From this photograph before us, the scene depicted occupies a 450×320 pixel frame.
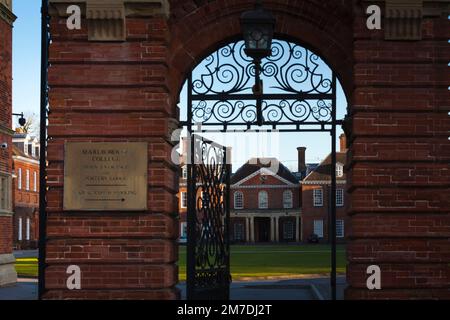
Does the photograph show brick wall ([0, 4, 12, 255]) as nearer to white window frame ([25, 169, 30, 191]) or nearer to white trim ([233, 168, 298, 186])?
white window frame ([25, 169, 30, 191])

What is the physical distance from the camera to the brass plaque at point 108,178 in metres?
8.90

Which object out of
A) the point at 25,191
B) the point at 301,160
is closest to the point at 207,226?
the point at 25,191

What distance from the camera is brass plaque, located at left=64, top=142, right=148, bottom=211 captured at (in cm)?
890

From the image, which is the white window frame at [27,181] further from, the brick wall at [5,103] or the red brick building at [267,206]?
the brick wall at [5,103]

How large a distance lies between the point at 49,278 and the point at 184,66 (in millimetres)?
3137

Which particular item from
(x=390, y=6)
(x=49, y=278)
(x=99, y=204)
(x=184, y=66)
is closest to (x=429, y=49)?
(x=390, y=6)

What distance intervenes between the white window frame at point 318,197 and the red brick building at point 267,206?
3427 mm

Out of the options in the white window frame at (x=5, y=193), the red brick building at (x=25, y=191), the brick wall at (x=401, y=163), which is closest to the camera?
the brick wall at (x=401, y=163)

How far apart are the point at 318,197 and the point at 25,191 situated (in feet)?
96.0

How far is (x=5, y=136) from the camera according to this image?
69.1 ft

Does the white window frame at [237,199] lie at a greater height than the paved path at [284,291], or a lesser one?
greater

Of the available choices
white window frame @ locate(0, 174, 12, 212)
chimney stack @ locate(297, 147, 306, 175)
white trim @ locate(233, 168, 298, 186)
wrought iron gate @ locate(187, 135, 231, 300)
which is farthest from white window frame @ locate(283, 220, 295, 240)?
wrought iron gate @ locate(187, 135, 231, 300)

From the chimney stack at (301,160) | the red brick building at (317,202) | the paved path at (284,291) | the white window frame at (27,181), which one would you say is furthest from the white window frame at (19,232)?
the paved path at (284,291)

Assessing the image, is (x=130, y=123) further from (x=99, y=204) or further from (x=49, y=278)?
(x=49, y=278)
